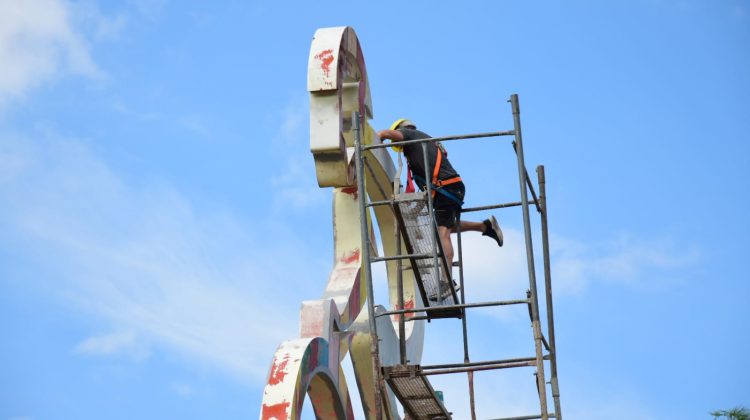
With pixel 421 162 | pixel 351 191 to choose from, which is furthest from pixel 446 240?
pixel 351 191

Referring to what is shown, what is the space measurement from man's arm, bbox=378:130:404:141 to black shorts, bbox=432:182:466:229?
33.5 inches

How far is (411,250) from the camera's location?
1344cm

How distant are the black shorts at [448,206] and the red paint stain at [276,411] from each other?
Result: 4065mm

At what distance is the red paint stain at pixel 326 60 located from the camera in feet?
44.3

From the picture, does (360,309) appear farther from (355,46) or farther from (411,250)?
(355,46)

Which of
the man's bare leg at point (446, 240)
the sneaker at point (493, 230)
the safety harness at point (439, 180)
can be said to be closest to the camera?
the safety harness at point (439, 180)

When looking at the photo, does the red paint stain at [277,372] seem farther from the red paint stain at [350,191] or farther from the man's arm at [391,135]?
the red paint stain at [350,191]

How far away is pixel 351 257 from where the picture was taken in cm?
1458

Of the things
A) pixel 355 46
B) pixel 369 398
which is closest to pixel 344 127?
pixel 355 46

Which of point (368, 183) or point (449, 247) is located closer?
point (449, 247)

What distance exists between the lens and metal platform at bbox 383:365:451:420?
490 inches

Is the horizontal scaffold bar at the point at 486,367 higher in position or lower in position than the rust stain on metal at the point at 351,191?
lower

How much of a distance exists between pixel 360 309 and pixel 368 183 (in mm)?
2758

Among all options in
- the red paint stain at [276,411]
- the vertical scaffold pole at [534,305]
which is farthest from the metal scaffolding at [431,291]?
the red paint stain at [276,411]
